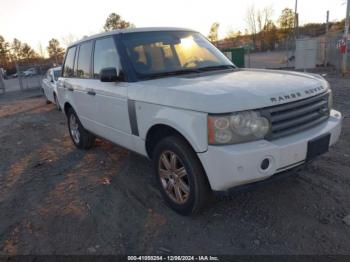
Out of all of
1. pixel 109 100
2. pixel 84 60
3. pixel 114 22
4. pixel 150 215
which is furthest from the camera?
pixel 114 22

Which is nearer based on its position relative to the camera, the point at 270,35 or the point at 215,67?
the point at 215,67

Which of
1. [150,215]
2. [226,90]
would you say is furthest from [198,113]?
[150,215]

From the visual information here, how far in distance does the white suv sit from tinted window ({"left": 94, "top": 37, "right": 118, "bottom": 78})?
0.04 ft

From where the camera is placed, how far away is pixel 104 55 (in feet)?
14.6

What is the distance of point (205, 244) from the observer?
2947mm

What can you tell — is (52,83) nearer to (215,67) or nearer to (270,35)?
(215,67)

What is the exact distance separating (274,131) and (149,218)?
1.60 metres

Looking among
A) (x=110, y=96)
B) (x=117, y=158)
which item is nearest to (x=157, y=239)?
(x=110, y=96)

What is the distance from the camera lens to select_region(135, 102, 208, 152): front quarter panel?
278 centimetres

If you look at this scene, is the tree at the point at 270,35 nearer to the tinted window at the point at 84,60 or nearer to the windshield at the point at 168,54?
the tinted window at the point at 84,60

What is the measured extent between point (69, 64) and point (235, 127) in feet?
13.7

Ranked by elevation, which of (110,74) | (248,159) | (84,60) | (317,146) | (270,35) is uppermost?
(84,60)

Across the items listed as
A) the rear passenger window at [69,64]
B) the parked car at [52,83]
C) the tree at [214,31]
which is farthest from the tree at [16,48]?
the rear passenger window at [69,64]

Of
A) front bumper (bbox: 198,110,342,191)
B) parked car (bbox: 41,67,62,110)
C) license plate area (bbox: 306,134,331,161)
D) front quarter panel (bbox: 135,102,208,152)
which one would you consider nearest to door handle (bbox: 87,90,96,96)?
front quarter panel (bbox: 135,102,208,152)
